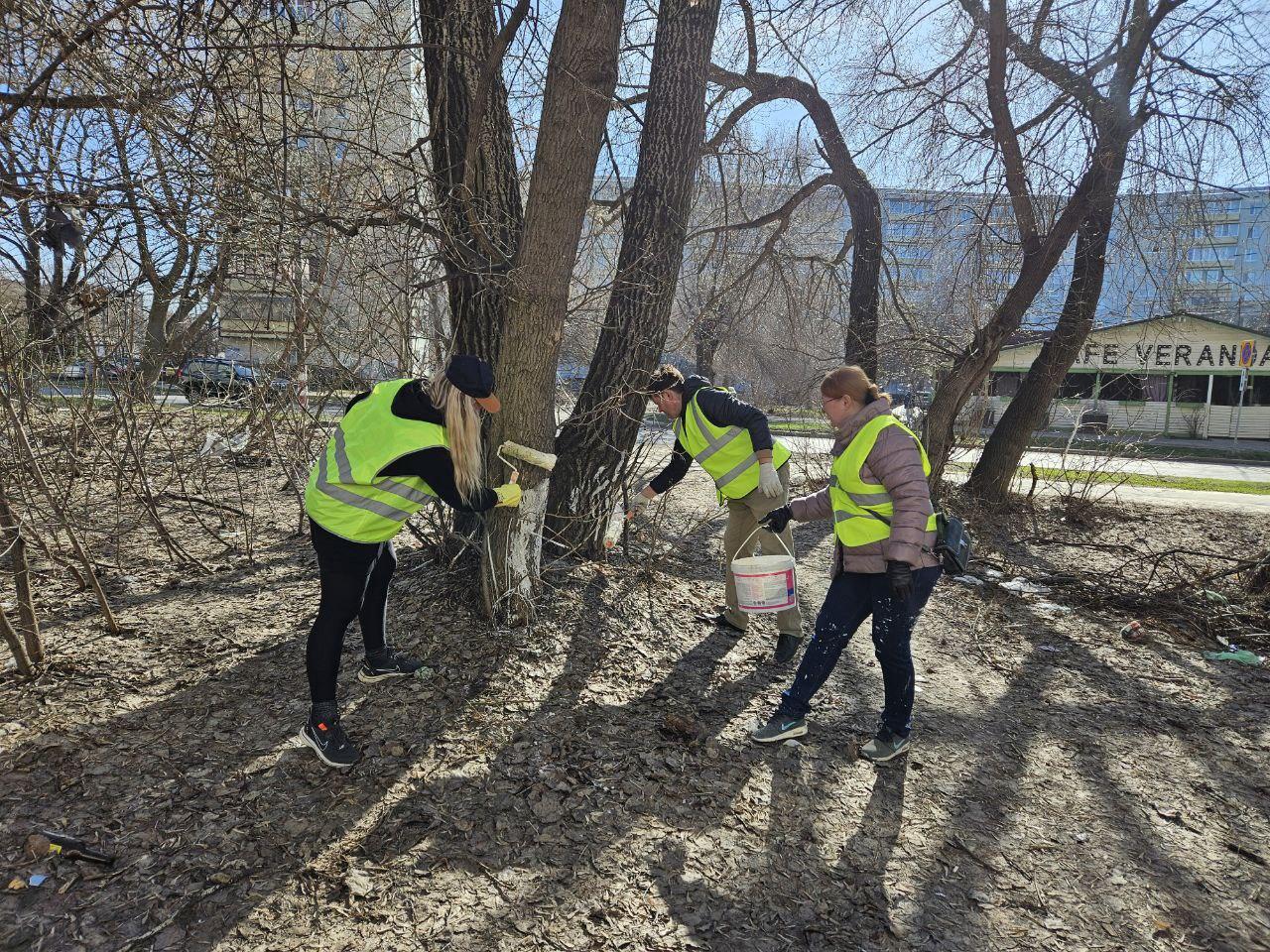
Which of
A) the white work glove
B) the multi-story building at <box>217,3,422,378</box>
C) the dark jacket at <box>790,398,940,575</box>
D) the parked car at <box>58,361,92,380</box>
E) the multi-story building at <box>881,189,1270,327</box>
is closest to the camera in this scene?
the dark jacket at <box>790,398,940,575</box>

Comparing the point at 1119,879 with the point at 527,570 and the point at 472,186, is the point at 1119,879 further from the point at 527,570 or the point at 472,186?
the point at 472,186

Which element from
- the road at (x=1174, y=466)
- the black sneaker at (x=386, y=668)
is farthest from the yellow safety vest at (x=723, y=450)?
the road at (x=1174, y=466)

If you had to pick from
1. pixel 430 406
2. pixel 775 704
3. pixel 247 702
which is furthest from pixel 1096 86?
pixel 247 702

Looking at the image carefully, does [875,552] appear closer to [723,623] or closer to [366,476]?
[723,623]

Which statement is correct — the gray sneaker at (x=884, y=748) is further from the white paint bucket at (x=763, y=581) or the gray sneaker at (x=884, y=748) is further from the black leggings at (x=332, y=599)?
the black leggings at (x=332, y=599)

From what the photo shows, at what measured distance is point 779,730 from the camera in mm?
3207

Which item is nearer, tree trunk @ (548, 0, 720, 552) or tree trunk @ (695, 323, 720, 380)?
tree trunk @ (548, 0, 720, 552)

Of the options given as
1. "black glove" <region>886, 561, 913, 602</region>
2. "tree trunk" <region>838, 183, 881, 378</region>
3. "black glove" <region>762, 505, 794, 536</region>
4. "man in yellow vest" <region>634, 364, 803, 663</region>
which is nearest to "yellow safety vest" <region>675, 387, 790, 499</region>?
"man in yellow vest" <region>634, 364, 803, 663</region>

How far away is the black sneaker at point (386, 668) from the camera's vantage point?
3416 millimetres

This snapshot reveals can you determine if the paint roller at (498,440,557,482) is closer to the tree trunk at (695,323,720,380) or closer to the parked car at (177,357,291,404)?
the parked car at (177,357,291,404)

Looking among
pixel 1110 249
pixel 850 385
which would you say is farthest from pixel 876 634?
pixel 1110 249

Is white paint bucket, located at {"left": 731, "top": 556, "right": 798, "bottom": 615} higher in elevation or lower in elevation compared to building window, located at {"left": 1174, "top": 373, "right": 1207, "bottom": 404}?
lower

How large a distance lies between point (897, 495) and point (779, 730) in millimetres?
1201

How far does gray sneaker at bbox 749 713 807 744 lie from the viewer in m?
3.19
